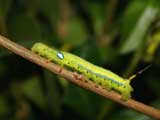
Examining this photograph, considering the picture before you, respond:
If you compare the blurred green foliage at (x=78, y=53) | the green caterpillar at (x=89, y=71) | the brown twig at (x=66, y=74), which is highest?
the brown twig at (x=66, y=74)

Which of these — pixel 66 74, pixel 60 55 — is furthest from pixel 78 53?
pixel 66 74

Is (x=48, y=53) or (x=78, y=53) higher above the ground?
(x=48, y=53)

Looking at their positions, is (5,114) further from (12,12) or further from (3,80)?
(12,12)

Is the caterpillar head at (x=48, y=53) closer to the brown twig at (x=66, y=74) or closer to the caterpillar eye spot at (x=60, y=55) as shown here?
the caterpillar eye spot at (x=60, y=55)

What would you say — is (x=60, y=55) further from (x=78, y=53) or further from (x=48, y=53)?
(x=78, y=53)

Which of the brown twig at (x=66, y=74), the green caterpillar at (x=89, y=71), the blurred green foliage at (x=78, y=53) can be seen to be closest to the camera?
the brown twig at (x=66, y=74)

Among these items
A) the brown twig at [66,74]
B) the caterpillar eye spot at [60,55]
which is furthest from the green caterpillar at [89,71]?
the brown twig at [66,74]

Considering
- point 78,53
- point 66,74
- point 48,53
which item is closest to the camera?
point 66,74

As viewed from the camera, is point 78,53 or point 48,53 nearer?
point 48,53

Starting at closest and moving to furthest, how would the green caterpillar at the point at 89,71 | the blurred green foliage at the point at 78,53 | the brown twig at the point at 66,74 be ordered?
the brown twig at the point at 66,74 → the green caterpillar at the point at 89,71 → the blurred green foliage at the point at 78,53
